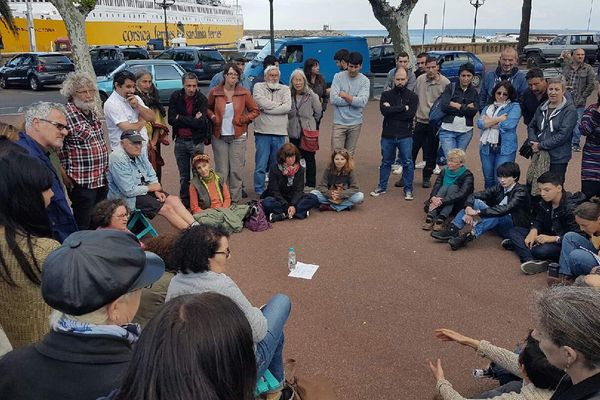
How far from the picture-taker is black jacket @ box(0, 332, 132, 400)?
1435 mm

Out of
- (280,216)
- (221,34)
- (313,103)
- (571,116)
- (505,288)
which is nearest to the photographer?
(505,288)

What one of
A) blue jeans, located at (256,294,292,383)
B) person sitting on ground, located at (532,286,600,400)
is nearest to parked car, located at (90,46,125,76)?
blue jeans, located at (256,294,292,383)

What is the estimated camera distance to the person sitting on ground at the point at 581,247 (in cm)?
417

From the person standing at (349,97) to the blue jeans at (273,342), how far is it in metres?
4.27

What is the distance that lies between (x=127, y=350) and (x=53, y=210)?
275 centimetres

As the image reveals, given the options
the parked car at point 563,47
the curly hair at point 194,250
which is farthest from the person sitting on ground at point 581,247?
the parked car at point 563,47

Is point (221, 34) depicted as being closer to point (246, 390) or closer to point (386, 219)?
point (386, 219)

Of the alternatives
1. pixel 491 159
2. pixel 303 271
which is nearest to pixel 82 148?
pixel 303 271

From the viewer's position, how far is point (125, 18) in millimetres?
41875

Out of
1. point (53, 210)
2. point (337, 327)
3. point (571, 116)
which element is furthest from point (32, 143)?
point (571, 116)

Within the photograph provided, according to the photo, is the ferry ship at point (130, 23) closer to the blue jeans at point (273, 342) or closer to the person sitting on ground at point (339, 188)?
the person sitting on ground at point (339, 188)

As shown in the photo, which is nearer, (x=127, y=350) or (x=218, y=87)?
(x=127, y=350)

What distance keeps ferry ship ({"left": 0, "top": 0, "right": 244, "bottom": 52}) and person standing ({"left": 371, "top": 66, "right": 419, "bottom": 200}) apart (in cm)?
2698

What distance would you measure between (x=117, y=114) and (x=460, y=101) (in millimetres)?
4422
